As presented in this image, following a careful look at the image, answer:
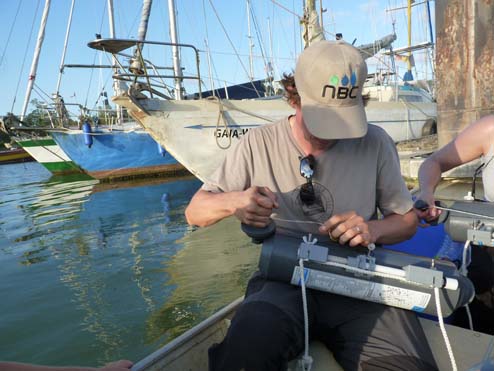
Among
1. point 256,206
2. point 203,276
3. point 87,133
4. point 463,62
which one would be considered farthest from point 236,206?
point 87,133

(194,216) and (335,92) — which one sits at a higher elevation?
(335,92)

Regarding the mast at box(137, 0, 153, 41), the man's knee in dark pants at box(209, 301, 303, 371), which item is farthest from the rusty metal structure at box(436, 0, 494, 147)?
the mast at box(137, 0, 153, 41)

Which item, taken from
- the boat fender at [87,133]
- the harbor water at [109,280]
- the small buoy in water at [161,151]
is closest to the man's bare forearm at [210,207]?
the harbor water at [109,280]

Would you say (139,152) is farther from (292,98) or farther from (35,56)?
(292,98)

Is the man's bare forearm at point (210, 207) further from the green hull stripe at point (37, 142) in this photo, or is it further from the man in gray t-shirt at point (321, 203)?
the green hull stripe at point (37, 142)

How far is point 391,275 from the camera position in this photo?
165 centimetres

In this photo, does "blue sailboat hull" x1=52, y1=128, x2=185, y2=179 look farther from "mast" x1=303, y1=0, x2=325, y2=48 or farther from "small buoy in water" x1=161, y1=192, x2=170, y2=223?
"mast" x1=303, y1=0, x2=325, y2=48

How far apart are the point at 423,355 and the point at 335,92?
1.22 meters

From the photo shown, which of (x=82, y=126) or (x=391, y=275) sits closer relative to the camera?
(x=391, y=275)

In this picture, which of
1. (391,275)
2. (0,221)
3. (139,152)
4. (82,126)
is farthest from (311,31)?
(391,275)

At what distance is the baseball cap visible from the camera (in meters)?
1.75

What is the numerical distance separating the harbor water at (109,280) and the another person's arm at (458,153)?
8.41ft

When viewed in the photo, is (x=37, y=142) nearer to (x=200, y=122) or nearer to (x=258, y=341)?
(x=200, y=122)

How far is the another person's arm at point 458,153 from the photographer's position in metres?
2.51
